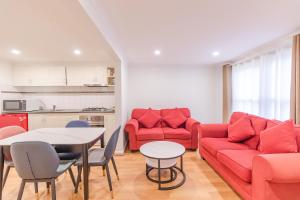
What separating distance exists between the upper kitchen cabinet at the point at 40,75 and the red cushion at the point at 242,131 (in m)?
4.02

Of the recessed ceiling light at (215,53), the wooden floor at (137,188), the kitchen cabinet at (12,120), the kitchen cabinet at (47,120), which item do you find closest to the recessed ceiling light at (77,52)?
the kitchen cabinet at (47,120)

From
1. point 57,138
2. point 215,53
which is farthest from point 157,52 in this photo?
point 57,138

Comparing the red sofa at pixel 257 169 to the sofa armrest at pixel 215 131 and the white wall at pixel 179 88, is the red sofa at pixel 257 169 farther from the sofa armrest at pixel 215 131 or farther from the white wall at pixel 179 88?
the white wall at pixel 179 88

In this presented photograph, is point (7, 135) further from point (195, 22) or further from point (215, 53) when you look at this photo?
point (215, 53)

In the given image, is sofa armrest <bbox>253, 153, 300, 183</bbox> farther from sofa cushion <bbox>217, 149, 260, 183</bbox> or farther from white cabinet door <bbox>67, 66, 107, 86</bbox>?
white cabinet door <bbox>67, 66, 107, 86</bbox>

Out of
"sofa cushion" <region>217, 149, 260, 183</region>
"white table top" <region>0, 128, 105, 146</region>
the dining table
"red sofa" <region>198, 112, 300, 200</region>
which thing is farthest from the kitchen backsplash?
"sofa cushion" <region>217, 149, 260, 183</region>

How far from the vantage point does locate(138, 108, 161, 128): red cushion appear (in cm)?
407

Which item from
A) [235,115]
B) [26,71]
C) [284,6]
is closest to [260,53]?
[235,115]

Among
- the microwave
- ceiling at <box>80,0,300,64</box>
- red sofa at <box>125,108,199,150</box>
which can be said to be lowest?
red sofa at <box>125,108,199,150</box>

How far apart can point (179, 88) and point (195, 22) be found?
9.03ft

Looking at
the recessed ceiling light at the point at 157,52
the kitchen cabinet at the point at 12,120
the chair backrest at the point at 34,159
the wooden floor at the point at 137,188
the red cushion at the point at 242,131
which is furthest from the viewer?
the kitchen cabinet at the point at 12,120

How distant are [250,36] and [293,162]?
79.3 inches

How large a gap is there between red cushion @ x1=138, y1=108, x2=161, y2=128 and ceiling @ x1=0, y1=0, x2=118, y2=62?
1767mm

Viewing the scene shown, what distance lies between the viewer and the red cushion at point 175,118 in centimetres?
408
